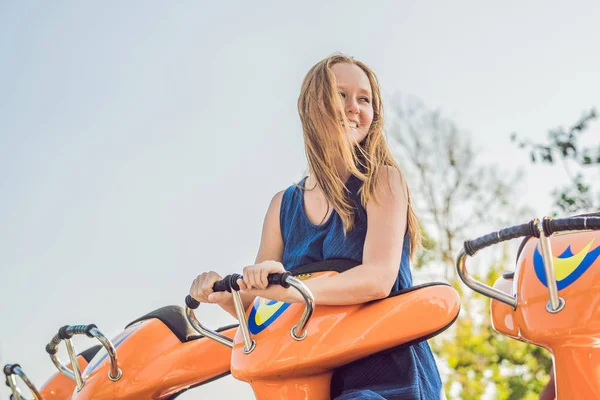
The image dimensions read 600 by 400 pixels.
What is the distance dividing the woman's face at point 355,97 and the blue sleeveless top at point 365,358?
14cm

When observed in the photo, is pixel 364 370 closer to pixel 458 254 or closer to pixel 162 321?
pixel 458 254

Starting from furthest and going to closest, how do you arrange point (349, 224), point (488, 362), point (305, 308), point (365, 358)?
point (488, 362), point (349, 224), point (365, 358), point (305, 308)

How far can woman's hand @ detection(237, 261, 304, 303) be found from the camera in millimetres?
1579

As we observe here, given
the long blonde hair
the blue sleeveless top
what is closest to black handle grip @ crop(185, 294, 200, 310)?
the blue sleeveless top

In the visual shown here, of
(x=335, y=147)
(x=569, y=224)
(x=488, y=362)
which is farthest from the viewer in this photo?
(x=488, y=362)

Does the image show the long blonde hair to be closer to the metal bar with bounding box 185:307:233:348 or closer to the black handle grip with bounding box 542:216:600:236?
the metal bar with bounding box 185:307:233:348

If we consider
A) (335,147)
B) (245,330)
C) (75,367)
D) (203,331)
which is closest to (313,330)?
(245,330)

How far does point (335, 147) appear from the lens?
1944mm

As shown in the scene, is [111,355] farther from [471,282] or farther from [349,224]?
[471,282]

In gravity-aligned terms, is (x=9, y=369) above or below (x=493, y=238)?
below

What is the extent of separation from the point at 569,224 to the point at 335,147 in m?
0.69

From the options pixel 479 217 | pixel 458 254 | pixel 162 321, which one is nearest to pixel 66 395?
pixel 162 321

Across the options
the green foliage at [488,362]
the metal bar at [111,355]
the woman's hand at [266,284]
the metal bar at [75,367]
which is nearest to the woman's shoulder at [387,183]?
the woman's hand at [266,284]

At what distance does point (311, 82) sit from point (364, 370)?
0.74 meters
